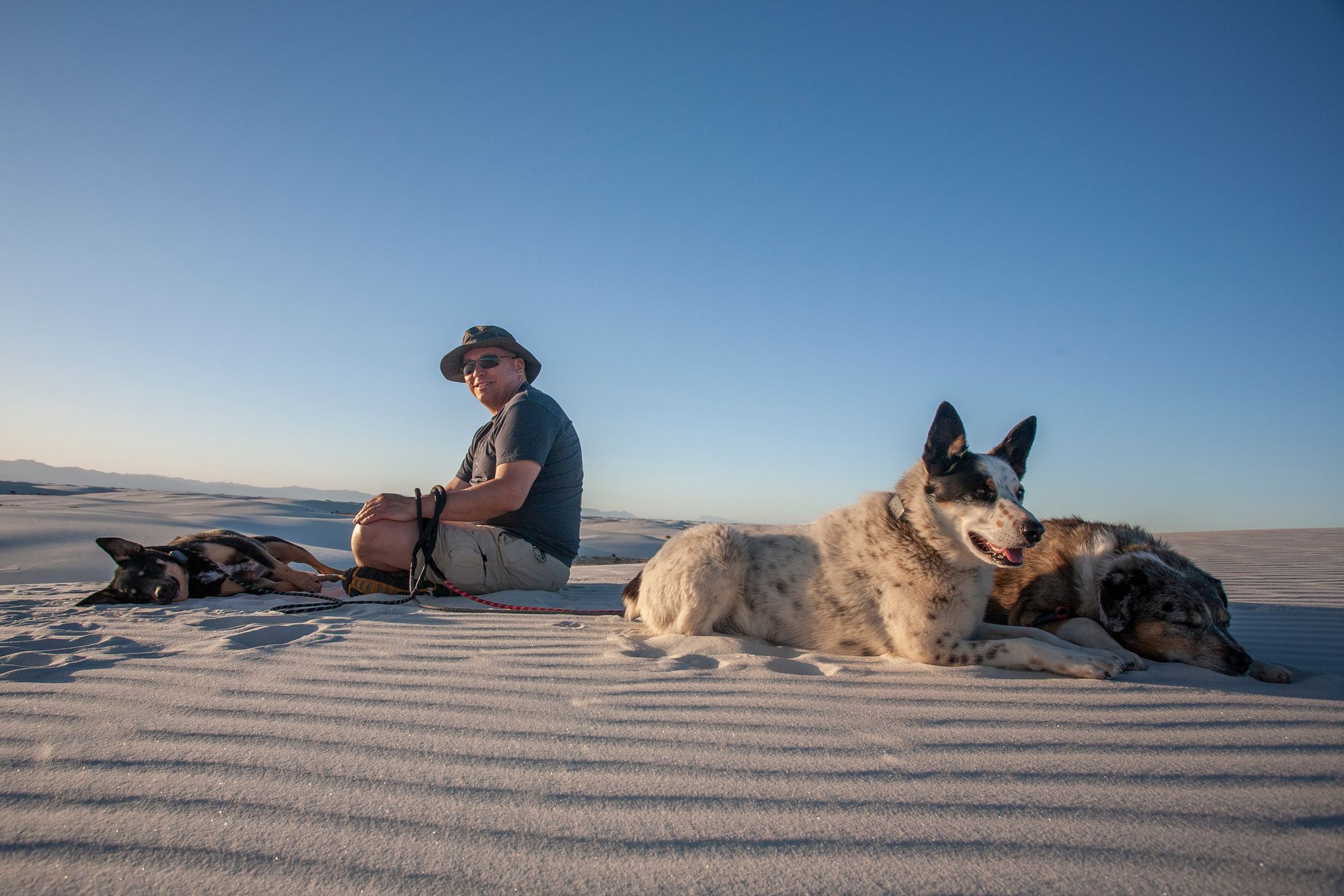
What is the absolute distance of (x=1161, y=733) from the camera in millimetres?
2068

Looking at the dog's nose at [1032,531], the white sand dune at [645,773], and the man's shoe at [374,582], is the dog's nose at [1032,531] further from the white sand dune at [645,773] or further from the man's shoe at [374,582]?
the man's shoe at [374,582]

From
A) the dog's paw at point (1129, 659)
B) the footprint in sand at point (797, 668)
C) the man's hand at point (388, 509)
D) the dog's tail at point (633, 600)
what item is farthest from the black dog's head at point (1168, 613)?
the man's hand at point (388, 509)

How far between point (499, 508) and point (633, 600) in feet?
4.51

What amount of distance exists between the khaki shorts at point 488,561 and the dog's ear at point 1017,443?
3.39 metres

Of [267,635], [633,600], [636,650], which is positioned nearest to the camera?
[636,650]

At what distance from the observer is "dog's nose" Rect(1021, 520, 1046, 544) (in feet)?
9.49

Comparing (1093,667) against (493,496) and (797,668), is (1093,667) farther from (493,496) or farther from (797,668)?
(493,496)

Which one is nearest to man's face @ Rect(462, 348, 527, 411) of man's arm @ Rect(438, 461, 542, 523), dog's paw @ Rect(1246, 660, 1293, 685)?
man's arm @ Rect(438, 461, 542, 523)

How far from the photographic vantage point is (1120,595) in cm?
320

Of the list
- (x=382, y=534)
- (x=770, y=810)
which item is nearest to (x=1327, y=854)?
(x=770, y=810)

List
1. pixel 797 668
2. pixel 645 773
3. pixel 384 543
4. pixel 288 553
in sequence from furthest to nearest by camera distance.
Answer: pixel 288 553 → pixel 384 543 → pixel 797 668 → pixel 645 773

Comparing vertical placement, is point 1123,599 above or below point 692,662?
above

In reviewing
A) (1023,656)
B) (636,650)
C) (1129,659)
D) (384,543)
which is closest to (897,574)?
(1023,656)

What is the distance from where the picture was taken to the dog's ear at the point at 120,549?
15.2 feet
